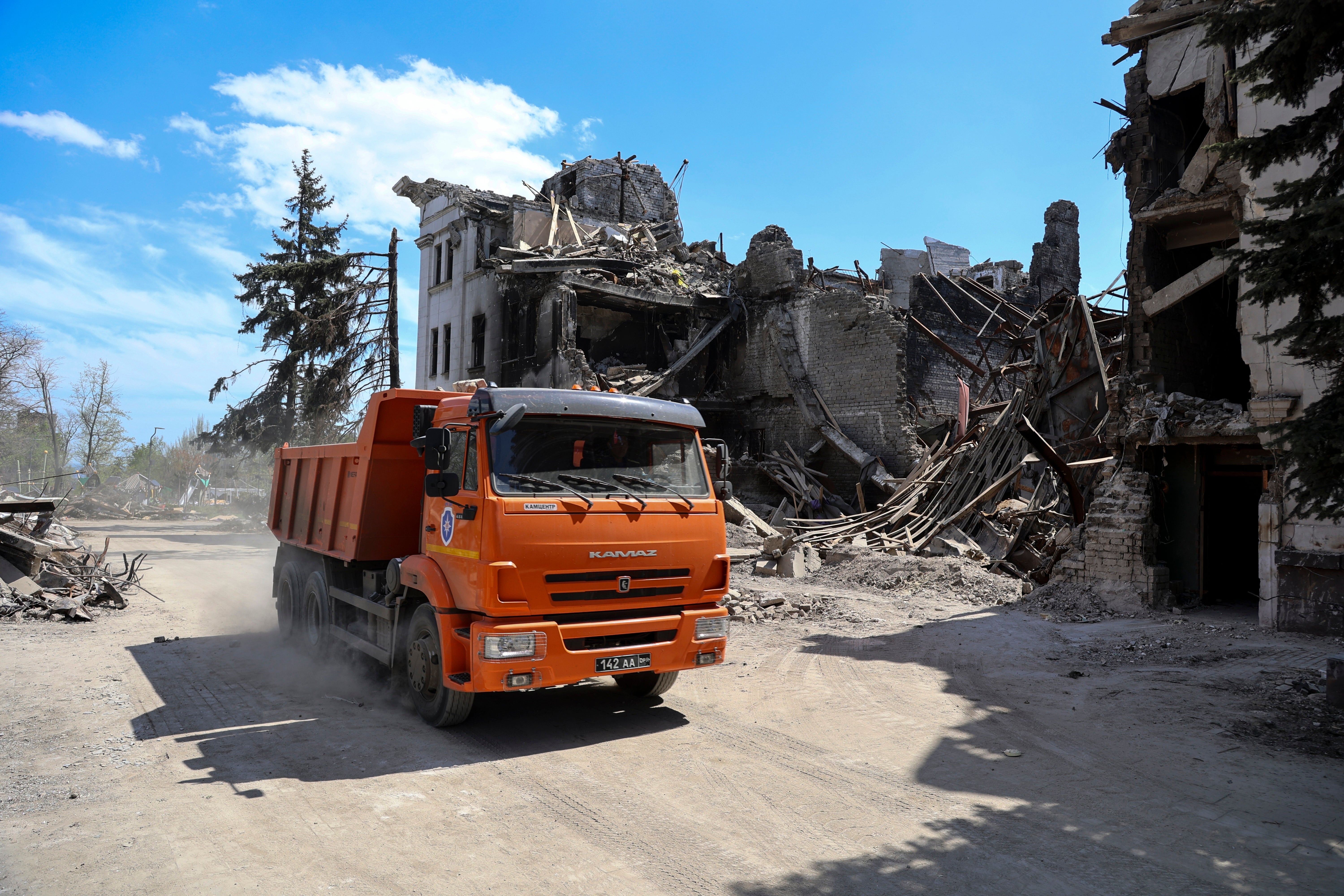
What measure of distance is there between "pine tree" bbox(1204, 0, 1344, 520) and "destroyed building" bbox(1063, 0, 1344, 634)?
5.16 metres

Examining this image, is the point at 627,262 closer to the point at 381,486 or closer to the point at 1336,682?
the point at 381,486

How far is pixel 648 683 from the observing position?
22.8ft

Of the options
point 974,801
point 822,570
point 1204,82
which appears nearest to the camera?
point 974,801

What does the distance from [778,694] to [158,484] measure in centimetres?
6040

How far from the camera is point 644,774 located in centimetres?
521

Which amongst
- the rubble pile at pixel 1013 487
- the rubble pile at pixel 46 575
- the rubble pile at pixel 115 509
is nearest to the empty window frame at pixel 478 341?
the rubble pile at pixel 1013 487

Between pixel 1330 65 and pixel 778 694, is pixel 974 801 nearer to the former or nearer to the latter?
pixel 778 694

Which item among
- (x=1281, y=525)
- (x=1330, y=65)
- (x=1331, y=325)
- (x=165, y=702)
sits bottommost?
(x=165, y=702)

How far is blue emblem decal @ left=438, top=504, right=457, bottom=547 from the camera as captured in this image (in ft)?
19.7

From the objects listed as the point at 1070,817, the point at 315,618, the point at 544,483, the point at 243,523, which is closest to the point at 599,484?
the point at 544,483

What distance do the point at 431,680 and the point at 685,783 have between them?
2201 millimetres

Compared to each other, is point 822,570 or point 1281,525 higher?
point 1281,525

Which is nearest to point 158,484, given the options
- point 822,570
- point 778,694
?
point 822,570


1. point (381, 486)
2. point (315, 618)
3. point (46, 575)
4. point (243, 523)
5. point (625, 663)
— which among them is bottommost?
point (243, 523)
